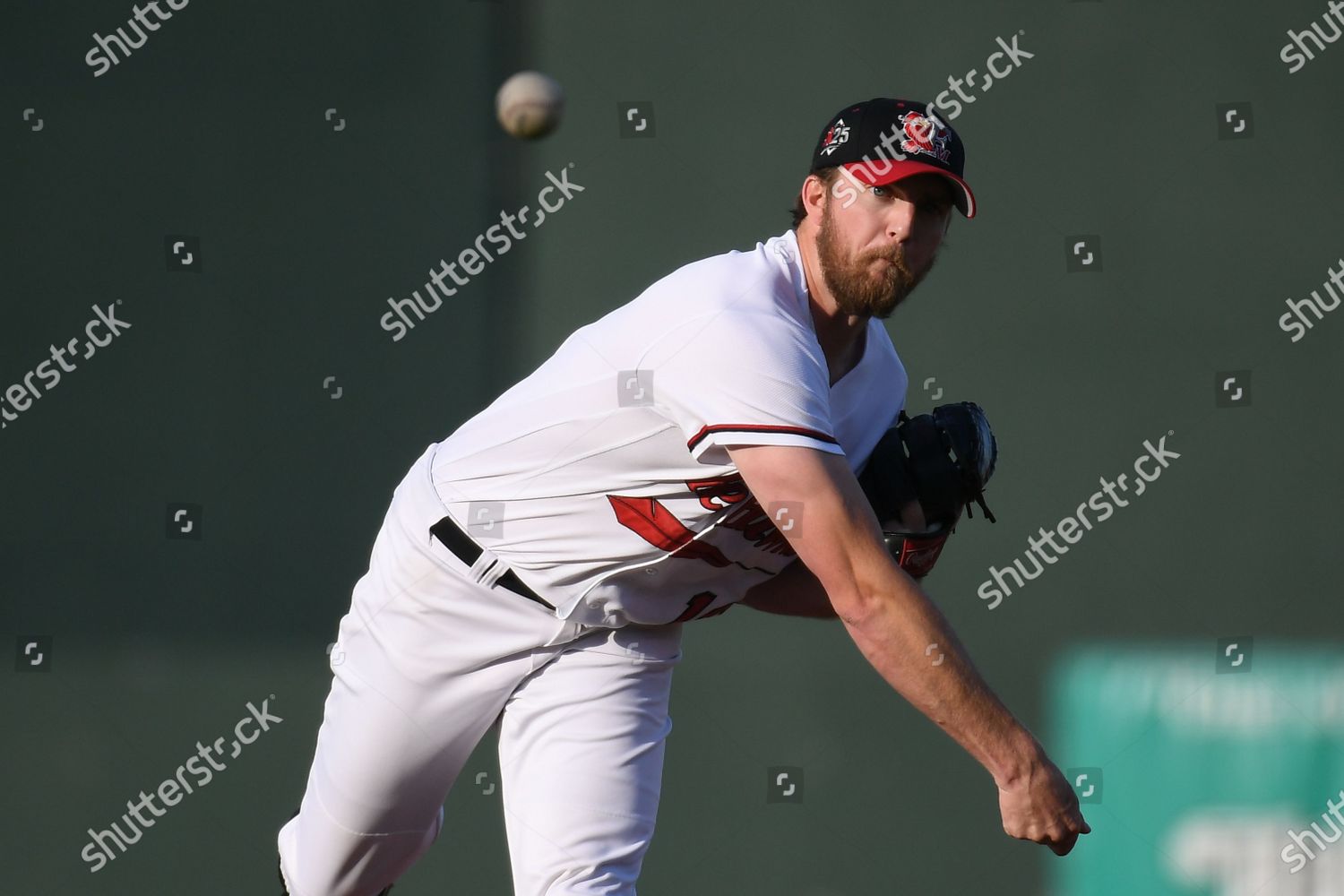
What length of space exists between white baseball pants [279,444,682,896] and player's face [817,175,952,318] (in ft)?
2.74

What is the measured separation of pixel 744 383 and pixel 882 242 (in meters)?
0.45

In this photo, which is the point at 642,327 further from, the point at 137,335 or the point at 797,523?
the point at 137,335

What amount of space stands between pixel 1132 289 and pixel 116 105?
343 centimetres

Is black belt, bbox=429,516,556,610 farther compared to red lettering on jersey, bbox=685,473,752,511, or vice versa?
black belt, bbox=429,516,556,610

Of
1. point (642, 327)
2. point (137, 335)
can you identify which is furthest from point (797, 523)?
point (137, 335)

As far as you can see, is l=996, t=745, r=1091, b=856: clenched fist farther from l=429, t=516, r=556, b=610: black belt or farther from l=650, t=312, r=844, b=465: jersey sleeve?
l=429, t=516, r=556, b=610: black belt

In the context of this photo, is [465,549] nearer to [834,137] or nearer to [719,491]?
[719,491]
